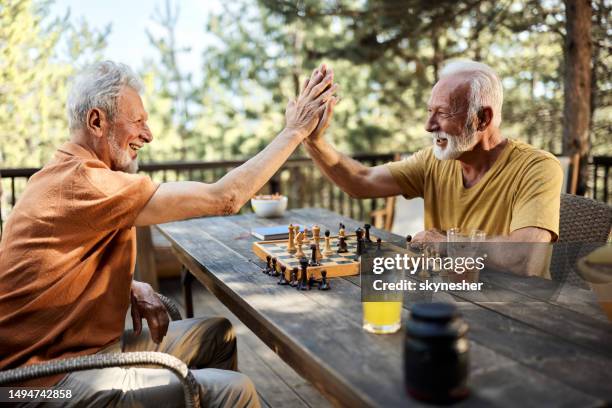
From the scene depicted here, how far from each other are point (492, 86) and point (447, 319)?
4.87 ft

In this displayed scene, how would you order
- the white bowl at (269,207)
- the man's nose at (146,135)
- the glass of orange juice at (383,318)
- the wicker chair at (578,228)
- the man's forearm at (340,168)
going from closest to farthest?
the glass of orange juice at (383,318) < the man's nose at (146,135) < the wicker chair at (578,228) < the man's forearm at (340,168) < the white bowl at (269,207)

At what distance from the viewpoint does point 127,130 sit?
1729 mm

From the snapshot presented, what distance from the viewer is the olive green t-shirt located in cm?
192

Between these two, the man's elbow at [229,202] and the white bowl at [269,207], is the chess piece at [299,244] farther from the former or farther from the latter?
the white bowl at [269,207]

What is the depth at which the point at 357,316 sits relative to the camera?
134 cm

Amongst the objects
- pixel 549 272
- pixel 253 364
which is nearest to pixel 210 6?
pixel 253 364

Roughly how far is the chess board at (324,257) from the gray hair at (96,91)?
666 mm

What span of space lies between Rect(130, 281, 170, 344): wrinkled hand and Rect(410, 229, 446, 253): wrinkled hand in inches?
34.7

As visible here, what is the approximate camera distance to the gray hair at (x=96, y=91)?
5.43 feet

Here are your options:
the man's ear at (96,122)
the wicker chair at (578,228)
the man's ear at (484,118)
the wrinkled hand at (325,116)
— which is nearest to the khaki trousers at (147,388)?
the man's ear at (96,122)

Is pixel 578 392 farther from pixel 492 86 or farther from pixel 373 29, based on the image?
pixel 373 29

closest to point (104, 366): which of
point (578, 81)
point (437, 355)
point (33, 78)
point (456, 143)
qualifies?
point (437, 355)

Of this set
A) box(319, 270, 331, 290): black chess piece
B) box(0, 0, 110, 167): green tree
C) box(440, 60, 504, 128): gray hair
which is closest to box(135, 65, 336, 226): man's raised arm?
box(319, 270, 331, 290): black chess piece

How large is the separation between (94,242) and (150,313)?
16.3 inches
